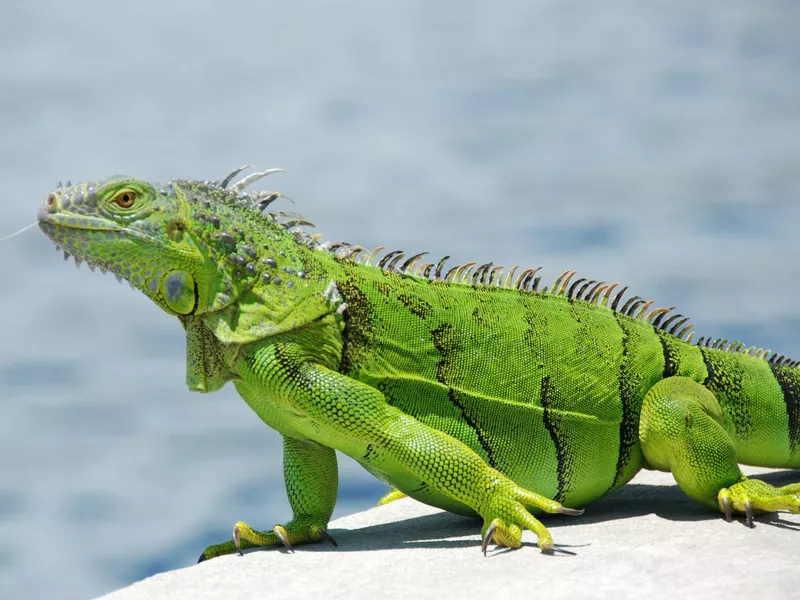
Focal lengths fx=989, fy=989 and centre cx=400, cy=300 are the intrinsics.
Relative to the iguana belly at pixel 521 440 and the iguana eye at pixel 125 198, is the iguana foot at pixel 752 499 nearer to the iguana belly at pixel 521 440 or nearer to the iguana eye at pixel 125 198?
the iguana belly at pixel 521 440

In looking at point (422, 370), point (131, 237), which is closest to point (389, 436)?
point (422, 370)

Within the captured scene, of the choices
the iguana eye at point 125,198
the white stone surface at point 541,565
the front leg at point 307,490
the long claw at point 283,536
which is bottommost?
the white stone surface at point 541,565

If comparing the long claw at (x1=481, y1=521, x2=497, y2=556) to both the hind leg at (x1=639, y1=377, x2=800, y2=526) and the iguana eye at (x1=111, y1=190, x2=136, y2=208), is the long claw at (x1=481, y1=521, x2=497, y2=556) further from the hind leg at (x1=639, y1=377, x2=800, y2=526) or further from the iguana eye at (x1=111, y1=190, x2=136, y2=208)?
the iguana eye at (x1=111, y1=190, x2=136, y2=208)

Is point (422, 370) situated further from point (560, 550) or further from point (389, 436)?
point (560, 550)

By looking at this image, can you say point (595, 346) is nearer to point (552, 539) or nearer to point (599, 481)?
point (599, 481)

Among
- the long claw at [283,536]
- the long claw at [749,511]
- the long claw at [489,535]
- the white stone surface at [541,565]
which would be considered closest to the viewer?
the white stone surface at [541,565]

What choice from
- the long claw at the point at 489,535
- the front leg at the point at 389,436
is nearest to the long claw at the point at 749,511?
the front leg at the point at 389,436
